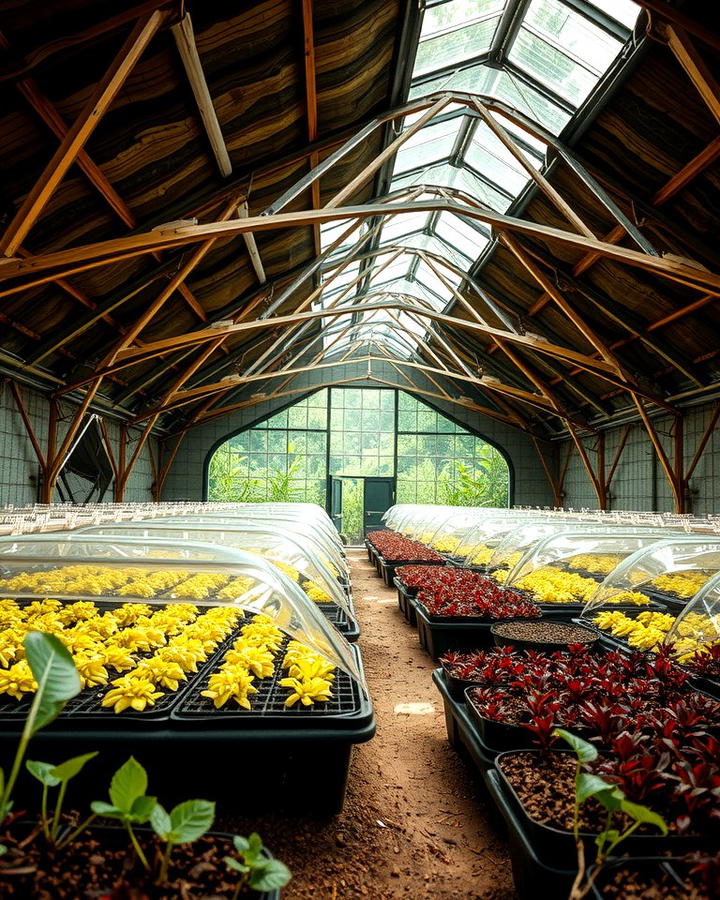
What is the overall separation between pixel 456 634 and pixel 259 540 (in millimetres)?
1939

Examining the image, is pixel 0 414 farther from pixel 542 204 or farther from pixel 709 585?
pixel 709 585

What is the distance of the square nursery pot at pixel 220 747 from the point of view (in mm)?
2133

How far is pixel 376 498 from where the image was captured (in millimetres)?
18172

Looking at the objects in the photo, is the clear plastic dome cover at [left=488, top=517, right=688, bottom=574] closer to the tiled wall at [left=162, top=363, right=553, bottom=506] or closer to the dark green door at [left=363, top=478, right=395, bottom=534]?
the dark green door at [left=363, top=478, right=395, bottom=534]

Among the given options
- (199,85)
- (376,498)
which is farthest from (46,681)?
(376,498)

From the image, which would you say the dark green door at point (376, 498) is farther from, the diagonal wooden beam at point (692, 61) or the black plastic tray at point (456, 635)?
the diagonal wooden beam at point (692, 61)

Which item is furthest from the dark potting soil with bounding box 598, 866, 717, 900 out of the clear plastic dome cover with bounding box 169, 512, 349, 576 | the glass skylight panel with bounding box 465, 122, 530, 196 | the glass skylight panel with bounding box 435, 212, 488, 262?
the glass skylight panel with bounding box 435, 212, 488, 262

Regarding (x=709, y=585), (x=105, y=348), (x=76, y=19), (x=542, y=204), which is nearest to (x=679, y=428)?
(x=542, y=204)

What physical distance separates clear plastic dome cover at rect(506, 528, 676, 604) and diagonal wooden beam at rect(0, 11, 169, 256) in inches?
182

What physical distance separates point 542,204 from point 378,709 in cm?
736

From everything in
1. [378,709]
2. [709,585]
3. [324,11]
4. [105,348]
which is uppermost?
[324,11]

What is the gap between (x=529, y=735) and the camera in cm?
242

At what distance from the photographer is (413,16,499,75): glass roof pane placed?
6391mm

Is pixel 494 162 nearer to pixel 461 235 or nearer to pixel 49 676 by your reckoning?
pixel 461 235
